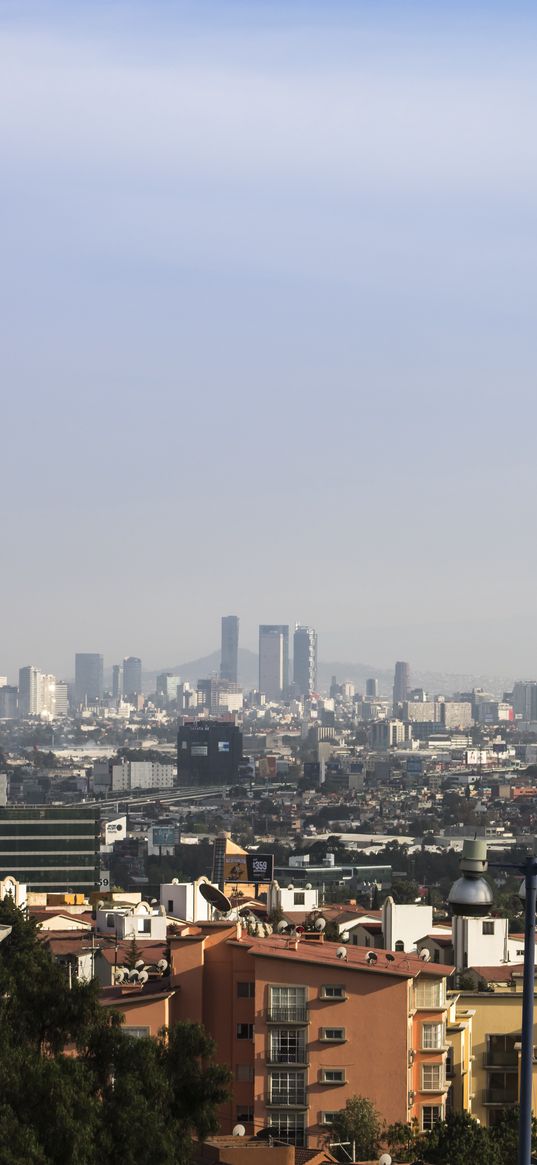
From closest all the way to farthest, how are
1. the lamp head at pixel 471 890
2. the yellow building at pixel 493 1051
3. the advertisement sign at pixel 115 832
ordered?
the lamp head at pixel 471 890 < the yellow building at pixel 493 1051 < the advertisement sign at pixel 115 832

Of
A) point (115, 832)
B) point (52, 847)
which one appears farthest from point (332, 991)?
point (115, 832)

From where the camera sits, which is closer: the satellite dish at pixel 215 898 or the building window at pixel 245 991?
the building window at pixel 245 991

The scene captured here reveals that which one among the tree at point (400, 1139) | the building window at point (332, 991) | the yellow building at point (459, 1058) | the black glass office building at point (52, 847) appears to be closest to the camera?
the tree at point (400, 1139)

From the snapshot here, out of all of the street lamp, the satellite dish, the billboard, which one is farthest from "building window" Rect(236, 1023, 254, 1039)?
the billboard

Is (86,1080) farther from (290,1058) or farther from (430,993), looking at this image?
(430,993)

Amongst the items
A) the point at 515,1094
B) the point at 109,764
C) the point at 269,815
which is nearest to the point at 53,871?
the point at 515,1094

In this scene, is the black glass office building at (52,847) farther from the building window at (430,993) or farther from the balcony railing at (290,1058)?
the balcony railing at (290,1058)


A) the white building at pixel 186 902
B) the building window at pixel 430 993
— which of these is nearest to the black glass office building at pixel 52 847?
the white building at pixel 186 902
